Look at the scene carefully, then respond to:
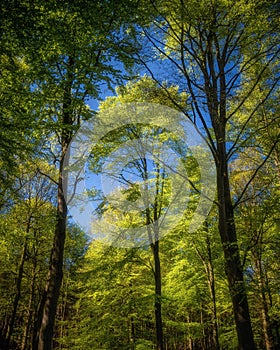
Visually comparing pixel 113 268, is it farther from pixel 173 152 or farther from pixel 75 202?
pixel 173 152

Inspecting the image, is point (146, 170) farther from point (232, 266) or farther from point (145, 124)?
point (232, 266)

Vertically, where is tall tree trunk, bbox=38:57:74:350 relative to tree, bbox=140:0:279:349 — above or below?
below

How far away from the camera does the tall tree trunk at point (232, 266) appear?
6086mm

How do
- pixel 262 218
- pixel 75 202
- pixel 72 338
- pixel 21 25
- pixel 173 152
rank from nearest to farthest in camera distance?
pixel 21 25
pixel 262 218
pixel 75 202
pixel 173 152
pixel 72 338

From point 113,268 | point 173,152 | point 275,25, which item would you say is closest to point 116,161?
point 173,152

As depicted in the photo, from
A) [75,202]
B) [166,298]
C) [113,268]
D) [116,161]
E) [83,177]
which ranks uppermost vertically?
[116,161]

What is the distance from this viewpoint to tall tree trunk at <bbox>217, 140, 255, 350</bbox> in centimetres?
609

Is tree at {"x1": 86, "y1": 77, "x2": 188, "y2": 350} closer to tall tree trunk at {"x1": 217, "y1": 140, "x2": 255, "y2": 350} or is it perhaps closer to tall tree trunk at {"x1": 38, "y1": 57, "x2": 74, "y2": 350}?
tall tree trunk at {"x1": 38, "y1": 57, "x2": 74, "y2": 350}

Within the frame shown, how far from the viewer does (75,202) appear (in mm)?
10062

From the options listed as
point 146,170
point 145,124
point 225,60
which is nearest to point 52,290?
point 146,170

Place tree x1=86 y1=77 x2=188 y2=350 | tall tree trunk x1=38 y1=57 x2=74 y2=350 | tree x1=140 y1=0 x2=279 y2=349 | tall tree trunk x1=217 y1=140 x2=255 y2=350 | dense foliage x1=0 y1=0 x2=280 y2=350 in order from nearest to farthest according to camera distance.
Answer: dense foliage x1=0 y1=0 x2=280 y2=350 < tall tree trunk x1=217 y1=140 x2=255 y2=350 < tree x1=140 y1=0 x2=279 y2=349 < tall tree trunk x1=38 y1=57 x2=74 y2=350 < tree x1=86 y1=77 x2=188 y2=350

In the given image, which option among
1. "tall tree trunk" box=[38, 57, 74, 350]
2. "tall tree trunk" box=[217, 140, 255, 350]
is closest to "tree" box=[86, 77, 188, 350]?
"tall tree trunk" box=[38, 57, 74, 350]

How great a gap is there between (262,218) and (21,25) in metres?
6.58

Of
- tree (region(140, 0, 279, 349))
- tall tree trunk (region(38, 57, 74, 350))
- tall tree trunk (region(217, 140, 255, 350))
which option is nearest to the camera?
tall tree trunk (region(217, 140, 255, 350))
